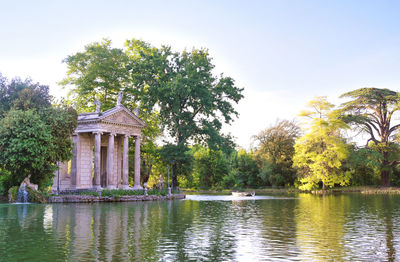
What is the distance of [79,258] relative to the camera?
432 inches

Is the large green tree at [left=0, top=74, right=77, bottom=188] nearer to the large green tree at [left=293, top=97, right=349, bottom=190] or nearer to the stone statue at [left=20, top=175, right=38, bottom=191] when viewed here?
the stone statue at [left=20, top=175, right=38, bottom=191]

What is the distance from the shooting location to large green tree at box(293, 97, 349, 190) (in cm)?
6444

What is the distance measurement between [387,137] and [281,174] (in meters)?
21.6

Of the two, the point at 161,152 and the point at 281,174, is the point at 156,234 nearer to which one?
the point at 161,152

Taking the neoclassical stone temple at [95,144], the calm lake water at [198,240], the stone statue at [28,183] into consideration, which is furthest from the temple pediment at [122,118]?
the calm lake water at [198,240]

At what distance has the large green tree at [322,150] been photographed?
64438mm

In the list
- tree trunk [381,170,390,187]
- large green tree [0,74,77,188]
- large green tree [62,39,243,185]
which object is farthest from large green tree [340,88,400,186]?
large green tree [0,74,77,188]

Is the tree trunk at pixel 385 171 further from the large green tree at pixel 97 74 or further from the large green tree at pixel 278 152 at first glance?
the large green tree at pixel 97 74

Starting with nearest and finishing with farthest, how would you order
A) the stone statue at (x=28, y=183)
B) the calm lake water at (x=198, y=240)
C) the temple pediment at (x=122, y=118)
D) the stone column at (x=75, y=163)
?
1. the calm lake water at (x=198, y=240)
2. the stone statue at (x=28, y=183)
3. the temple pediment at (x=122, y=118)
4. the stone column at (x=75, y=163)

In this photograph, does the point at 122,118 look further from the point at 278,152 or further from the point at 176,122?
the point at 278,152

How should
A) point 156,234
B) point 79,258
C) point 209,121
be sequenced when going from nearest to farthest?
1. point 79,258
2. point 156,234
3. point 209,121

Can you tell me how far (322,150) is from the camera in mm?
66750

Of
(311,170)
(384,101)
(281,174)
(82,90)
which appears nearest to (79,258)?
(82,90)

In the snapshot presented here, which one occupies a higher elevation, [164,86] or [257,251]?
[164,86]
